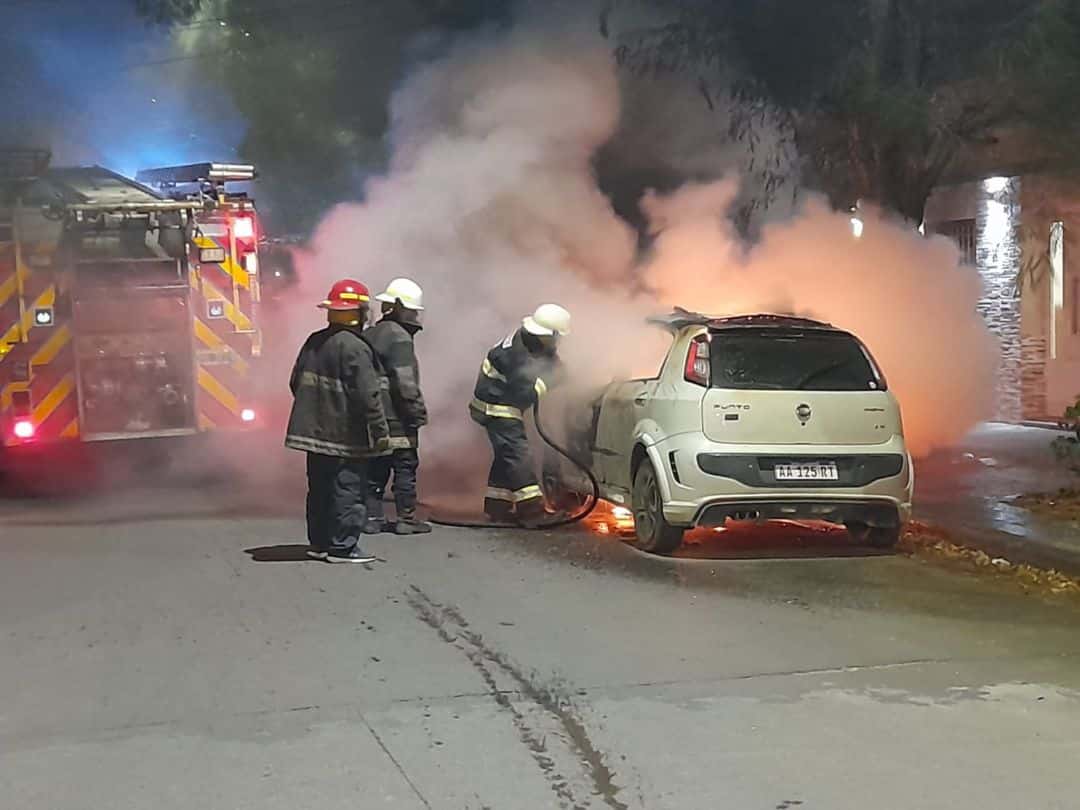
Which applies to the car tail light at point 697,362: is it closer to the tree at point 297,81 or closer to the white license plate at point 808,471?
the white license plate at point 808,471

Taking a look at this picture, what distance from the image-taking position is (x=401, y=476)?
9.45 meters

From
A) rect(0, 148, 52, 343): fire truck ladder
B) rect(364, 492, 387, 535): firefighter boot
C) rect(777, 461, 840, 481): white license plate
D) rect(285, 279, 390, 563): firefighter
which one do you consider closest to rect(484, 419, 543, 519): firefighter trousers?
rect(364, 492, 387, 535): firefighter boot

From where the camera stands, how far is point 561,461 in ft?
33.8

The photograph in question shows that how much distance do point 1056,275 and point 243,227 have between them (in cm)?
903

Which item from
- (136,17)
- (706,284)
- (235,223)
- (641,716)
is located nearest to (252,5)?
(136,17)

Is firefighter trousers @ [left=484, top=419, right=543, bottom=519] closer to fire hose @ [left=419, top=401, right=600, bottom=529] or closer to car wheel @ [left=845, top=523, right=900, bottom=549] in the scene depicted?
fire hose @ [left=419, top=401, right=600, bottom=529]

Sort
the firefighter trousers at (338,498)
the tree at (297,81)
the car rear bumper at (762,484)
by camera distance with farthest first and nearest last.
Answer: the tree at (297,81) → the firefighter trousers at (338,498) → the car rear bumper at (762,484)

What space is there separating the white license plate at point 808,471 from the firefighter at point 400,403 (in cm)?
259

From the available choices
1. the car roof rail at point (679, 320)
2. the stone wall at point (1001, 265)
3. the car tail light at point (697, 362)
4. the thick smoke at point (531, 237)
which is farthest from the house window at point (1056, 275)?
the car tail light at point (697, 362)

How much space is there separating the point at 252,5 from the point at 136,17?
8.05 ft

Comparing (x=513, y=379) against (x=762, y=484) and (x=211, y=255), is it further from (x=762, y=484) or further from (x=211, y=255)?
(x=211, y=255)

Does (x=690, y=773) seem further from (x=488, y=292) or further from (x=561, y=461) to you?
(x=488, y=292)

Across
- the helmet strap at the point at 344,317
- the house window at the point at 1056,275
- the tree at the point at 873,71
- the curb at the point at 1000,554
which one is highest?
the tree at the point at 873,71

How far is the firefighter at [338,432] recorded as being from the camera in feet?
26.9
